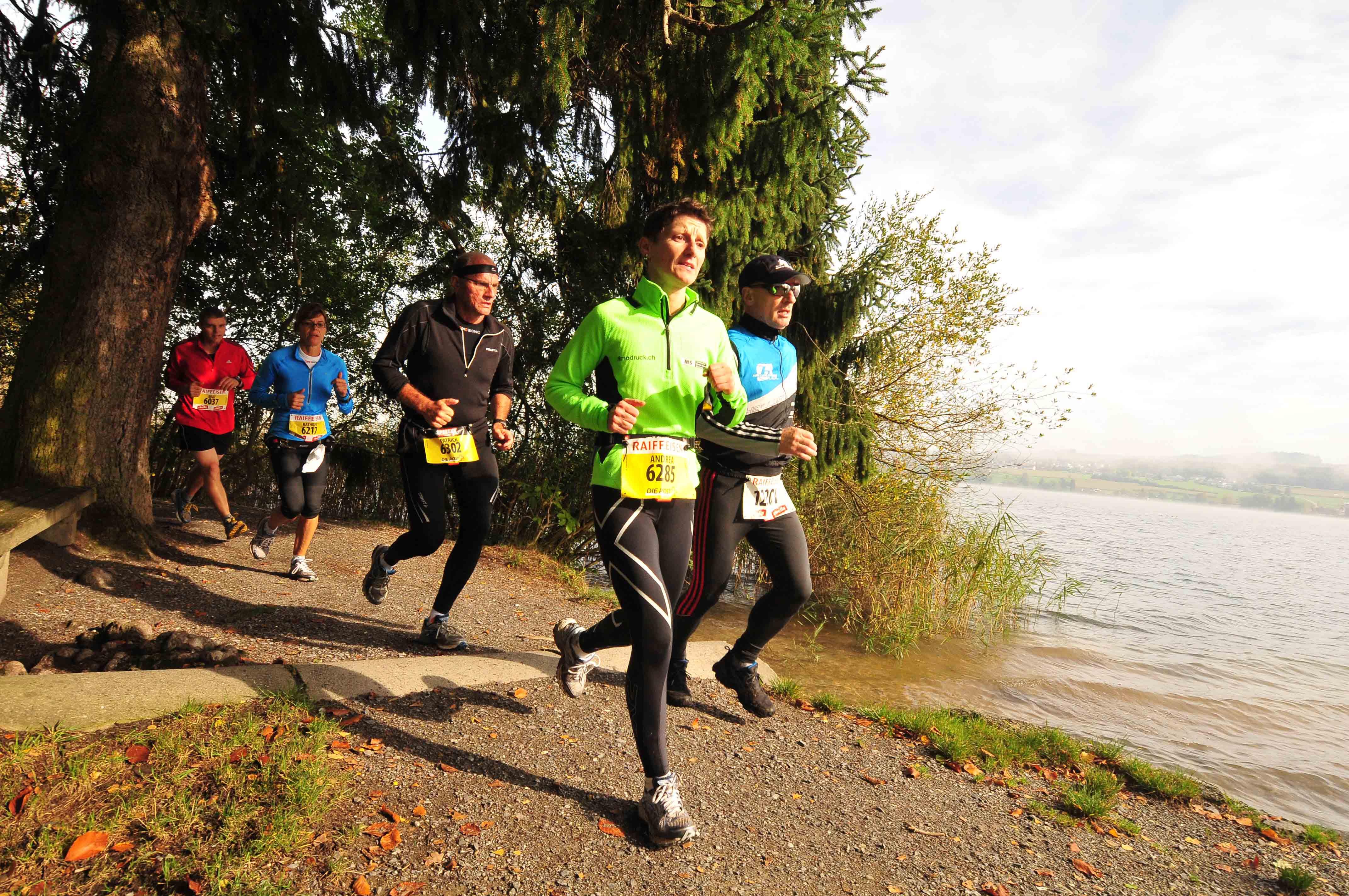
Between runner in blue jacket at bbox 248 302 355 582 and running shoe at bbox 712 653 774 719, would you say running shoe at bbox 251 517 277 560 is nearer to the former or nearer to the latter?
runner in blue jacket at bbox 248 302 355 582

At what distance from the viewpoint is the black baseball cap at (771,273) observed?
3.79 meters

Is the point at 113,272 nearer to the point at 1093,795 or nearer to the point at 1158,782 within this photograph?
the point at 1093,795

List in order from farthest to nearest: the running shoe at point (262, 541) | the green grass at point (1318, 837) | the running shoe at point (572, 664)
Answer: the running shoe at point (262, 541)
the green grass at point (1318, 837)
the running shoe at point (572, 664)

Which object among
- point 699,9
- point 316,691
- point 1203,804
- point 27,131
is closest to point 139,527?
point 316,691

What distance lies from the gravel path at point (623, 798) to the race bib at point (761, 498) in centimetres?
118

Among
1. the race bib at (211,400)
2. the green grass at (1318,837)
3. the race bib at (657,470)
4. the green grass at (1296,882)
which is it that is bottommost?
the green grass at (1318,837)

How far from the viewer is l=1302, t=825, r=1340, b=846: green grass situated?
4.08 metres

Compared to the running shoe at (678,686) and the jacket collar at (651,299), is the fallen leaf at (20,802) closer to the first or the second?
the jacket collar at (651,299)

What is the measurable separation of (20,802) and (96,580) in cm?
314

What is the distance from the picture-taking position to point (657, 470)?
2.94 m

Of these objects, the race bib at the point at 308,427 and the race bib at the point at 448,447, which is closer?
the race bib at the point at 448,447

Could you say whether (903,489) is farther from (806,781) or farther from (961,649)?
(806,781)

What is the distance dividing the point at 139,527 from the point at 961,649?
8.36 meters

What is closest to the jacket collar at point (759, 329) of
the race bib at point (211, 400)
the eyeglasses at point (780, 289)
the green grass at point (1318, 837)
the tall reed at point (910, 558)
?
the eyeglasses at point (780, 289)
